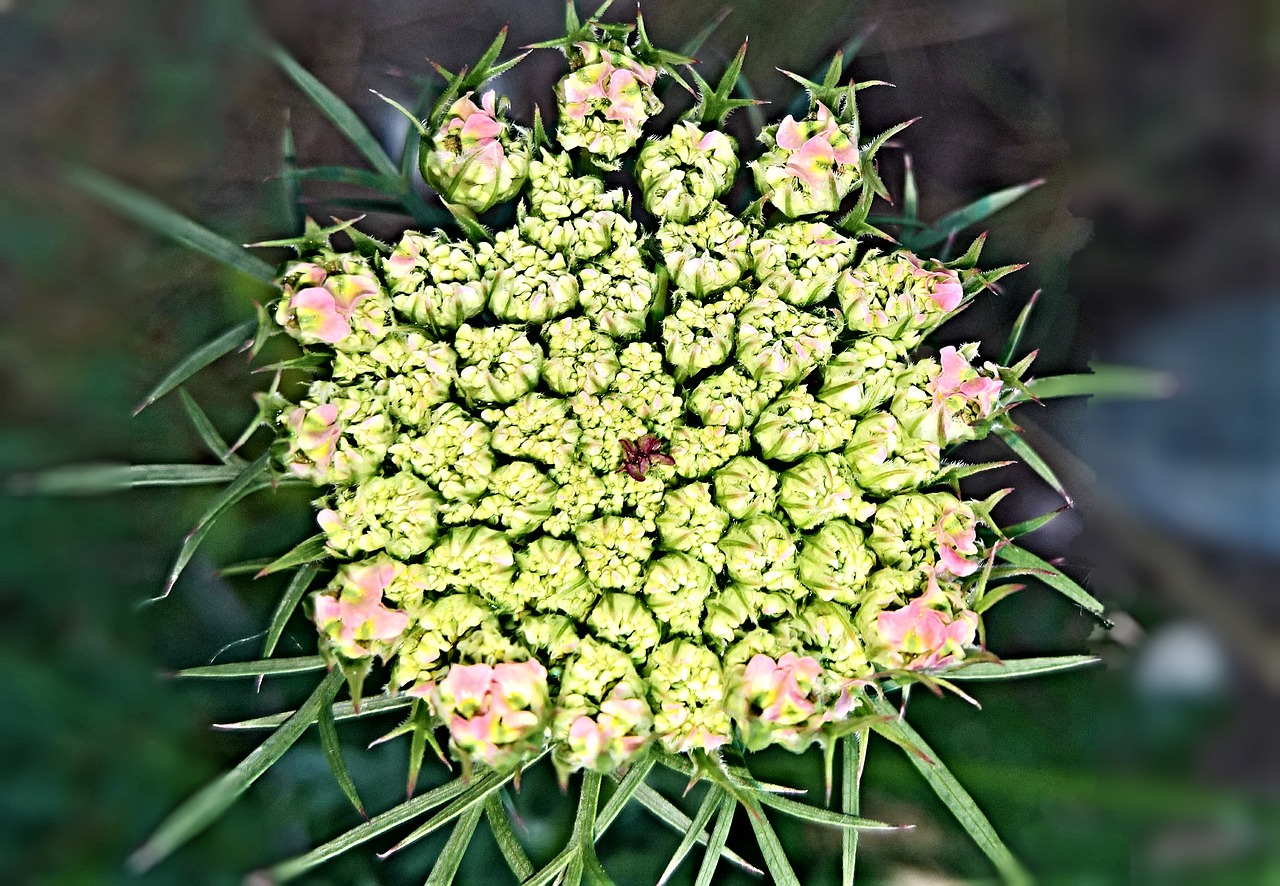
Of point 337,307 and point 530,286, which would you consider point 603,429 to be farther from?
point 337,307

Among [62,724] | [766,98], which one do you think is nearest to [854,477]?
[766,98]

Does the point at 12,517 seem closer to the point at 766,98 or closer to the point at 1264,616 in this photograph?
the point at 766,98

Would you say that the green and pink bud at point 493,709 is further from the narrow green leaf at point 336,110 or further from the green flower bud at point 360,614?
the narrow green leaf at point 336,110

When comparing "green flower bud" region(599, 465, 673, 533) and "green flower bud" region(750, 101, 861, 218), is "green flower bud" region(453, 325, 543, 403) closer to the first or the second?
"green flower bud" region(599, 465, 673, 533)

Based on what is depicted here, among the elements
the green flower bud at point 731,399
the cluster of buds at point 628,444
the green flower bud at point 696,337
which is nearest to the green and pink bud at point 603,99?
the cluster of buds at point 628,444

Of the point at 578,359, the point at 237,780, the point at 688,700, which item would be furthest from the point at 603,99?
the point at 237,780
